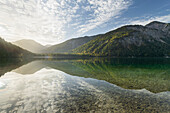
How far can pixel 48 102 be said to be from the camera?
14.0 m

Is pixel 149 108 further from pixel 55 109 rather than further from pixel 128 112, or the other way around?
pixel 55 109

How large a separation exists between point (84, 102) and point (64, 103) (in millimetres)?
2779

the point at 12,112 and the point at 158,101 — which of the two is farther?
the point at 158,101

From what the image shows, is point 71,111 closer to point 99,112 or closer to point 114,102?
point 99,112

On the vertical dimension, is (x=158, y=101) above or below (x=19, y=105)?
below

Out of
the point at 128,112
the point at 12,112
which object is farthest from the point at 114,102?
the point at 12,112

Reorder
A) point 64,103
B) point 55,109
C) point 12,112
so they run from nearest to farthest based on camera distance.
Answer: point 12,112 → point 55,109 → point 64,103

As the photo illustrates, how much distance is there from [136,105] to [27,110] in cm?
1378

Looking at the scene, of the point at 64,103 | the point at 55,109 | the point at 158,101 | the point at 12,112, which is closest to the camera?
the point at 12,112

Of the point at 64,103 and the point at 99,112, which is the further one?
the point at 64,103

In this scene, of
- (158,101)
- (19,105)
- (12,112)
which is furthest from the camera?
(158,101)

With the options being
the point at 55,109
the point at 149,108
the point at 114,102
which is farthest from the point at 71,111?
the point at 149,108

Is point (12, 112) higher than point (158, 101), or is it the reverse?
point (12, 112)

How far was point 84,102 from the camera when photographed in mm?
14062
